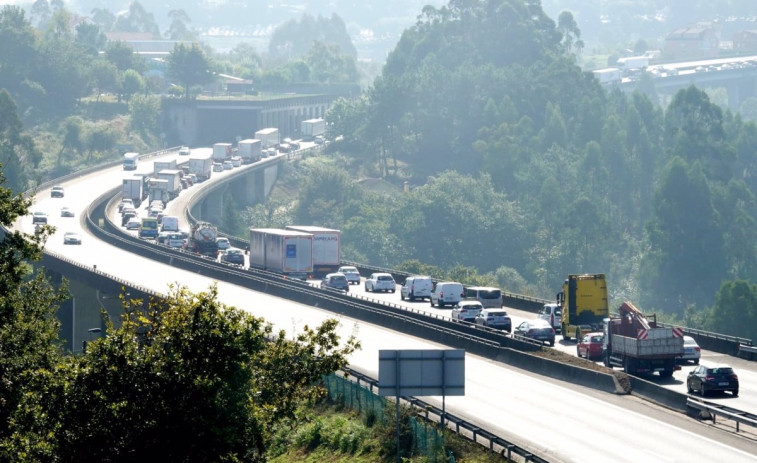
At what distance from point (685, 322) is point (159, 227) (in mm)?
49046

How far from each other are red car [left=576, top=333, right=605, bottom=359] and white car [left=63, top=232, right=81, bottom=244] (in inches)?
2780

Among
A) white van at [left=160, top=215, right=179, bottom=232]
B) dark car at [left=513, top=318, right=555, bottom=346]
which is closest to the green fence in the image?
dark car at [left=513, top=318, right=555, bottom=346]

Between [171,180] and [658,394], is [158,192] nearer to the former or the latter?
[171,180]

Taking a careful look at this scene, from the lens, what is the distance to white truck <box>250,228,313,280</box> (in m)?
102

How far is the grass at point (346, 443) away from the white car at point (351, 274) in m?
53.0

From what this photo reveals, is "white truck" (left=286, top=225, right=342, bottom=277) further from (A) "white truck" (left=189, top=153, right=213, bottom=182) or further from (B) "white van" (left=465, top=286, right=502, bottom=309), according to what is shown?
(A) "white truck" (left=189, top=153, right=213, bottom=182)

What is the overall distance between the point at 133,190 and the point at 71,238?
132 ft

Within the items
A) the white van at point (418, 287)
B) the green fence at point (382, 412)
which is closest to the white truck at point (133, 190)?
the white van at point (418, 287)

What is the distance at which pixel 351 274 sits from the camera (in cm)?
10181

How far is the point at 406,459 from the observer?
3697 cm

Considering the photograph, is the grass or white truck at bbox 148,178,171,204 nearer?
the grass

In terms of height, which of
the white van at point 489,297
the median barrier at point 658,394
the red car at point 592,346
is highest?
the median barrier at point 658,394

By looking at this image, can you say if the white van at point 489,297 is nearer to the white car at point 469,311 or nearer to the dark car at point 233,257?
the white car at point 469,311

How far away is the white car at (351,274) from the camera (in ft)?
332
